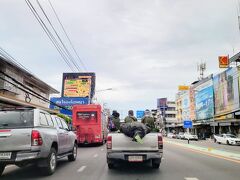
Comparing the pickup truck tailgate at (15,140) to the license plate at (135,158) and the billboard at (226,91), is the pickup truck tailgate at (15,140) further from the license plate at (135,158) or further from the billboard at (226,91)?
the billboard at (226,91)

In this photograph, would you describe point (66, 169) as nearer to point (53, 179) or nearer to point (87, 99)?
point (53, 179)

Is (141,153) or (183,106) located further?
(183,106)

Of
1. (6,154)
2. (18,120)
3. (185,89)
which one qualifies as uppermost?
(185,89)

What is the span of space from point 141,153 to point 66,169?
269cm

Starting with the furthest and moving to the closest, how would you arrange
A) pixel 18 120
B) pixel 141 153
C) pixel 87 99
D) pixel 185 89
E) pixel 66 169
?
pixel 185 89
pixel 87 99
pixel 66 169
pixel 141 153
pixel 18 120

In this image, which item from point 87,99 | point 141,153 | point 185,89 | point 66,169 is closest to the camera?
point 141,153

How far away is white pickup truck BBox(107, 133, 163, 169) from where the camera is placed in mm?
10742

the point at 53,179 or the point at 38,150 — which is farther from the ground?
the point at 38,150

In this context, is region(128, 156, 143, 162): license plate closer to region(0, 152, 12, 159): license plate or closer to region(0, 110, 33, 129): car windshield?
region(0, 110, 33, 129): car windshield

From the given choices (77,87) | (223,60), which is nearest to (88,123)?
(223,60)

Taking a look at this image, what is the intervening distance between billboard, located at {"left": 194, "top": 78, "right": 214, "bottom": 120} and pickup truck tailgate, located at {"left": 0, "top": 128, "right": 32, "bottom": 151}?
181 feet

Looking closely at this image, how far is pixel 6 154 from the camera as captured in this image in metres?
9.09

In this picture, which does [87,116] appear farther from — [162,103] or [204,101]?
[162,103]

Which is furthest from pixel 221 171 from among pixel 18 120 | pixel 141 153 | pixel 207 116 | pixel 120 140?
pixel 207 116
